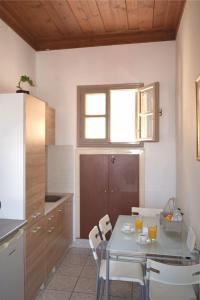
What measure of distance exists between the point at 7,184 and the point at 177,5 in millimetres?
2402

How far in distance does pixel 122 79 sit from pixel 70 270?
2443 millimetres

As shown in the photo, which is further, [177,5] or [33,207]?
[177,5]

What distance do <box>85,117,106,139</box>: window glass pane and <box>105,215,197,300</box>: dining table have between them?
1.50 m

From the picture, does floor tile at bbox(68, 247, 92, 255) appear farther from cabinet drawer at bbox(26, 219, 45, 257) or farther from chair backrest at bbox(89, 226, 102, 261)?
chair backrest at bbox(89, 226, 102, 261)

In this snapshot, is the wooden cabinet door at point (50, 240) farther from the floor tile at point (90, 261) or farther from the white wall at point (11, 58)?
the white wall at point (11, 58)

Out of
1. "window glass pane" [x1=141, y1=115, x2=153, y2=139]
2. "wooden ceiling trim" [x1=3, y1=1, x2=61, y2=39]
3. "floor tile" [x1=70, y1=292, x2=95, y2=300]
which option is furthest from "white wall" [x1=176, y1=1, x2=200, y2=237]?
"wooden ceiling trim" [x1=3, y1=1, x2=61, y2=39]

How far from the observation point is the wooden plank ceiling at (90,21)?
2525mm

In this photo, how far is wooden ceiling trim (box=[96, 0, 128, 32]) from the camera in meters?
2.53

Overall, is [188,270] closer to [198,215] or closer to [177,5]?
[198,215]

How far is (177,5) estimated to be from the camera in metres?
2.51

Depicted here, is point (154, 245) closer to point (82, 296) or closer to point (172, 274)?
point (172, 274)

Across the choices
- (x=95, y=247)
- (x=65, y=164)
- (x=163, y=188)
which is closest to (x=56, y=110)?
(x=65, y=164)

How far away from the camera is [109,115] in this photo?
11.0 feet

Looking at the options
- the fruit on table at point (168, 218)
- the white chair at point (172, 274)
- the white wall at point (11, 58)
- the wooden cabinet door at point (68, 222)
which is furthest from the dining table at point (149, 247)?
the white wall at point (11, 58)
